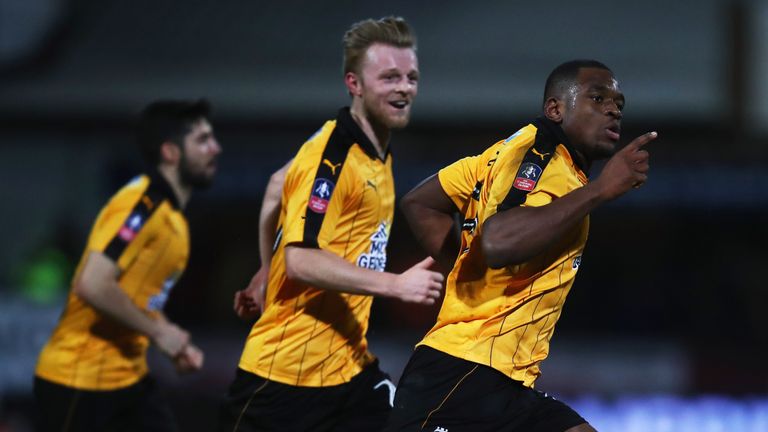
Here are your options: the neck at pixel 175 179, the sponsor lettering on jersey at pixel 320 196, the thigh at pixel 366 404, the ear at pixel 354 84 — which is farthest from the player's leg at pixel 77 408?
the ear at pixel 354 84

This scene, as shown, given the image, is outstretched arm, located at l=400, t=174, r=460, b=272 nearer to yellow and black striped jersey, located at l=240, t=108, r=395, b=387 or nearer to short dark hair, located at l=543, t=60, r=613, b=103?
yellow and black striped jersey, located at l=240, t=108, r=395, b=387

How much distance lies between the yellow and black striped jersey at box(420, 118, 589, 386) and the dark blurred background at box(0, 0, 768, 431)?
9.71m

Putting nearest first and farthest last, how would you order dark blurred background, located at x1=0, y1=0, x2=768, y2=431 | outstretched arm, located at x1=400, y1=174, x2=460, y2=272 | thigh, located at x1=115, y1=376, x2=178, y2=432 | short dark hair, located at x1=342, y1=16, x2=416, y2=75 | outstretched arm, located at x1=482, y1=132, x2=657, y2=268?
1. outstretched arm, located at x1=482, y1=132, x2=657, y2=268
2. outstretched arm, located at x1=400, y1=174, x2=460, y2=272
3. short dark hair, located at x1=342, y1=16, x2=416, y2=75
4. thigh, located at x1=115, y1=376, x2=178, y2=432
5. dark blurred background, located at x1=0, y1=0, x2=768, y2=431

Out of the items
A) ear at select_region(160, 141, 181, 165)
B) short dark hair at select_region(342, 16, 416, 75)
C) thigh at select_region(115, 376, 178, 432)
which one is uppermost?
short dark hair at select_region(342, 16, 416, 75)

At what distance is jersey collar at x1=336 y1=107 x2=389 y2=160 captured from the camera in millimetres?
5434

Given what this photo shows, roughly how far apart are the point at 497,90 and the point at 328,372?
12.4 m

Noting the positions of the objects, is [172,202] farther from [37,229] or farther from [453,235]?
[37,229]

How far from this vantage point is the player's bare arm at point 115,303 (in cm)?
627

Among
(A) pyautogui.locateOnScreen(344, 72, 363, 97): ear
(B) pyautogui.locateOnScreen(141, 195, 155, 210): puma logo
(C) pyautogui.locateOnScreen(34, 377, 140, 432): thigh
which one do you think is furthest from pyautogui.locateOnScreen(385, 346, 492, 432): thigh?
(B) pyautogui.locateOnScreen(141, 195, 155, 210): puma logo

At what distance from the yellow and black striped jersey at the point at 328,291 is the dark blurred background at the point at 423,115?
8904 millimetres

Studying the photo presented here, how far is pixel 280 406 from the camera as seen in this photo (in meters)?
5.32

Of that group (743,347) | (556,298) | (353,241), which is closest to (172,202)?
(353,241)

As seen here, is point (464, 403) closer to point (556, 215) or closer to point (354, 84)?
point (556, 215)

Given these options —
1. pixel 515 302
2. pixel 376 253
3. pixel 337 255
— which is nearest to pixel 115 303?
pixel 376 253
